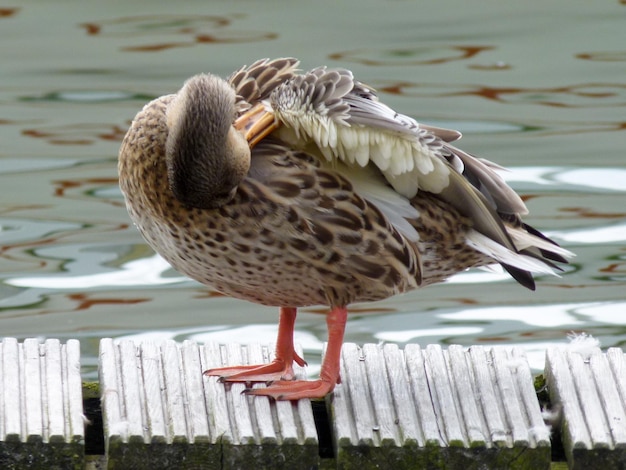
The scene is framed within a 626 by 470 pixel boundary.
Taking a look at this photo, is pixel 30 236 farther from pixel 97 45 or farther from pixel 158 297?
pixel 97 45

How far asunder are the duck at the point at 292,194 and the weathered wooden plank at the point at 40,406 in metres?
0.43

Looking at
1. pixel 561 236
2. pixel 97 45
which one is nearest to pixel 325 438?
pixel 561 236

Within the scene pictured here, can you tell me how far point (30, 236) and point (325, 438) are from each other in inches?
130

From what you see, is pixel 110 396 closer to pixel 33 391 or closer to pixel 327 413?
pixel 33 391

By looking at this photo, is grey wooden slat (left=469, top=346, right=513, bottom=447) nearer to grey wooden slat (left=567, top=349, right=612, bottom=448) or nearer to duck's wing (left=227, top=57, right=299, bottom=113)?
grey wooden slat (left=567, top=349, right=612, bottom=448)

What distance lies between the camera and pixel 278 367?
434 cm

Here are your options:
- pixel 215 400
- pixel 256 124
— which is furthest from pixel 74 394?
pixel 256 124

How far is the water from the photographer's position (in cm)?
625

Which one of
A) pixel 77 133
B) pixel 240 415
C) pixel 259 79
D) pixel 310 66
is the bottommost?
pixel 77 133

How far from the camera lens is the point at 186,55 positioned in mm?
9359

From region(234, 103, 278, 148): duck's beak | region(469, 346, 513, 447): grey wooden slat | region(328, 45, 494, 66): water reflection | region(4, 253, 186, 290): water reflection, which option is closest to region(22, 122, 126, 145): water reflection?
region(4, 253, 186, 290): water reflection

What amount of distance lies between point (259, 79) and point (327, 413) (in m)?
0.99

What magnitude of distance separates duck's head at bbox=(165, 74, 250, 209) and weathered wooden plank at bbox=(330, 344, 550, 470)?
0.67 metres

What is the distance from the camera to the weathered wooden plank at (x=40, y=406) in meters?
3.71
